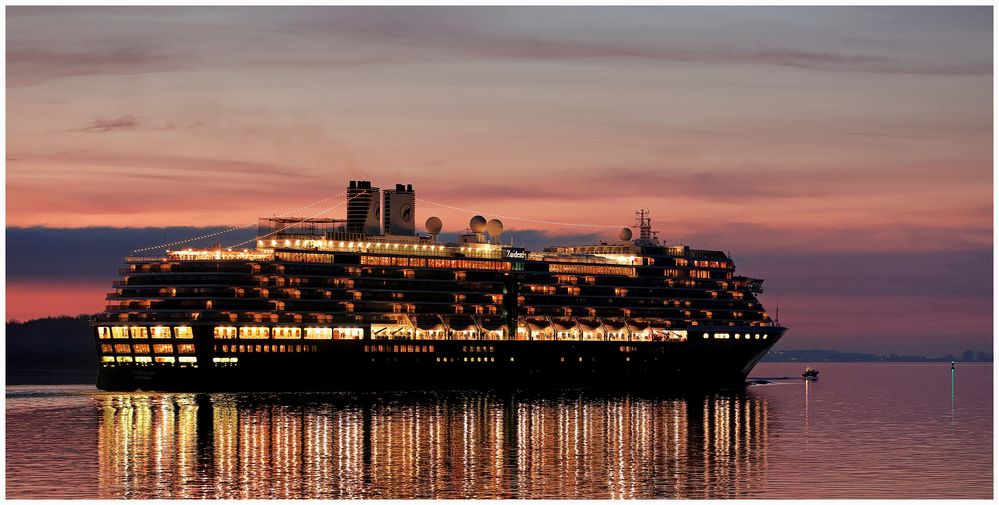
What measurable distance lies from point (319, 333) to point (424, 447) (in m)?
51.5

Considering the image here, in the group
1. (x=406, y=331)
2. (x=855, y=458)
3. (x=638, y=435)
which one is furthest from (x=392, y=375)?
(x=855, y=458)

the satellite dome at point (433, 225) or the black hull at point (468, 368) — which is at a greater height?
the satellite dome at point (433, 225)

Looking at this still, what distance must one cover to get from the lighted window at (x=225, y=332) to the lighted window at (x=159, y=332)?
13.5 ft

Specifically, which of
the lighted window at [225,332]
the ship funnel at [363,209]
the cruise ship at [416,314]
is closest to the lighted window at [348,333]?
the cruise ship at [416,314]

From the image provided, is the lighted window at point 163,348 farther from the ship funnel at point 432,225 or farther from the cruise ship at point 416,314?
the ship funnel at point 432,225

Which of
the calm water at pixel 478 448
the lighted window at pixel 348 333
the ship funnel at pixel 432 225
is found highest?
the ship funnel at pixel 432 225

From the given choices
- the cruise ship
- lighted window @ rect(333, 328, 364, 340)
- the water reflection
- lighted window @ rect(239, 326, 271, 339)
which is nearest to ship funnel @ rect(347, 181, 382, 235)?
the cruise ship

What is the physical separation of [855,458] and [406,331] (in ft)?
214

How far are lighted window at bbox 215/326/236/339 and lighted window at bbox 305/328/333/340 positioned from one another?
6981 mm

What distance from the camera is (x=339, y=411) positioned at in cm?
13438

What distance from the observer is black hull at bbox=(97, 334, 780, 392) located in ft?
500

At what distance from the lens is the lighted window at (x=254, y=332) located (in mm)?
154000

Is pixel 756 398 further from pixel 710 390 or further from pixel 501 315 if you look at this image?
pixel 501 315

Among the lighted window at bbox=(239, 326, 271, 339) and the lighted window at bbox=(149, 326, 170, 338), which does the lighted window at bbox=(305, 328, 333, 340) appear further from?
the lighted window at bbox=(149, 326, 170, 338)
